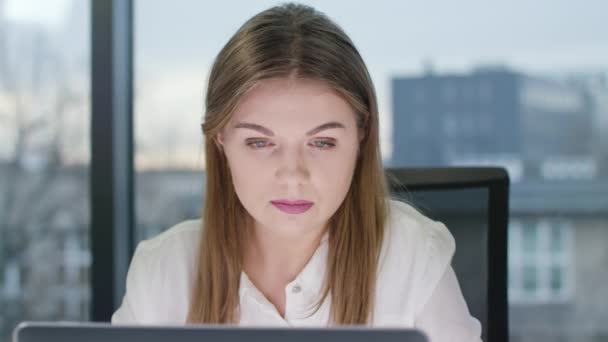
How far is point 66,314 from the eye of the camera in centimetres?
252

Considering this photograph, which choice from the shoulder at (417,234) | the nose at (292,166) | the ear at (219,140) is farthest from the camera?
the shoulder at (417,234)

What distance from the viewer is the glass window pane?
8.02 feet

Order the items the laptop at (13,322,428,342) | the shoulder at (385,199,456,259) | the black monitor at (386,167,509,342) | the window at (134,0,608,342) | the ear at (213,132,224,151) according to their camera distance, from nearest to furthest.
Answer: the laptop at (13,322,428,342) < the ear at (213,132,224,151) < the shoulder at (385,199,456,259) < the black monitor at (386,167,509,342) < the window at (134,0,608,342)

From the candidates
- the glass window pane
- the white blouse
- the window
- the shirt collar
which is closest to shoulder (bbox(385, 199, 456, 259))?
the white blouse

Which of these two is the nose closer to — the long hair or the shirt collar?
the long hair

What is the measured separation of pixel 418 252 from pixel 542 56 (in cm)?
147

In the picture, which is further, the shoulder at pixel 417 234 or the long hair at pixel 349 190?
the shoulder at pixel 417 234

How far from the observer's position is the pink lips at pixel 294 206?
3.18 ft

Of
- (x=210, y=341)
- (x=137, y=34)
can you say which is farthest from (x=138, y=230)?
(x=210, y=341)

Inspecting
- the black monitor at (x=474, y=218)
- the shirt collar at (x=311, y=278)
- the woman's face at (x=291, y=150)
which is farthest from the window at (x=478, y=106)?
A: the woman's face at (x=291, y=150)

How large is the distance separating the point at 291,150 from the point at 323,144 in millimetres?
48

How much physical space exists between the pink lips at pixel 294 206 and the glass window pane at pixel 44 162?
5.15 ft

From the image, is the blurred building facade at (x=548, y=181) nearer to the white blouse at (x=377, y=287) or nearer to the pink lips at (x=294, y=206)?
the white blouse at (x=377, y=287)

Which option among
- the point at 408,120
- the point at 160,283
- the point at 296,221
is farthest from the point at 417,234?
the point at 408,120
